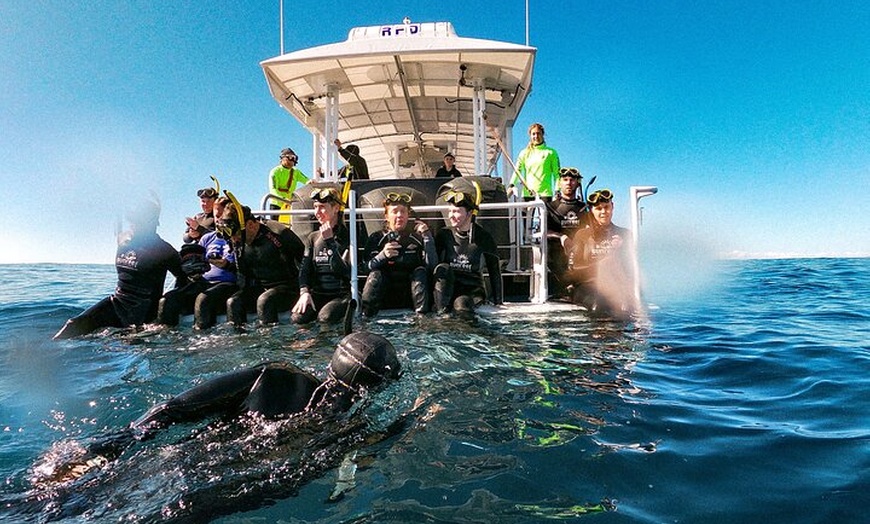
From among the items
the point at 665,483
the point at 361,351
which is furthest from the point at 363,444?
the point at 665,483

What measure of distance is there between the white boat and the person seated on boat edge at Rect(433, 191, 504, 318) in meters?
0.26

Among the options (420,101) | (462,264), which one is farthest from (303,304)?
(420,101)

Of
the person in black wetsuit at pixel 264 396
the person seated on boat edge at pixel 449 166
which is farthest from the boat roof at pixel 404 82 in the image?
the person in black wetsuit at pixel 264 396

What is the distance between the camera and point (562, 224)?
6785 millimetres

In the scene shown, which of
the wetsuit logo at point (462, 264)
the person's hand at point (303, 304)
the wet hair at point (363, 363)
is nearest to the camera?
the wet hair at point (363, 363)

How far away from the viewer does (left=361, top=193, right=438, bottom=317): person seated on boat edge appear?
560cm

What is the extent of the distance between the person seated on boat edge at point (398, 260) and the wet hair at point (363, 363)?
2671 millimetres

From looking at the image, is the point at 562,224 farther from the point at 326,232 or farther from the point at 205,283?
the point at 205,283

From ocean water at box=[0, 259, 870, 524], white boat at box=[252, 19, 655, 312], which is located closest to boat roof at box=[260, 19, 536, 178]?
white boat at box=[252, 19, 655, 312]

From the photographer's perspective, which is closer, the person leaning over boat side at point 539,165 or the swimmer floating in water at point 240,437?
the swimmer floating in water at point 240,437

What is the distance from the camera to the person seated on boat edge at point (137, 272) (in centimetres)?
562

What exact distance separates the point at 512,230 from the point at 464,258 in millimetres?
1880

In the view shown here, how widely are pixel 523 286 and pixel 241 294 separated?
144 inches

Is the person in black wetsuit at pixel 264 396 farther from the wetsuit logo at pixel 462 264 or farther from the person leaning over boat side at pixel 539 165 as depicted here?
the person leaning over boat side at pixel 539 165
